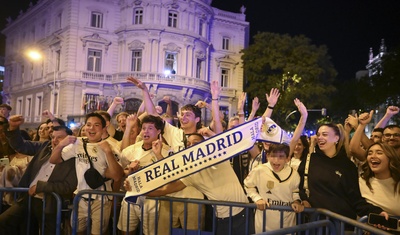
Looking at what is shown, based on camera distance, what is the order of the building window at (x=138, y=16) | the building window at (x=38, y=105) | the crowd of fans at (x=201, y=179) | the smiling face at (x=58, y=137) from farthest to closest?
the building window at (x=38, y=105)
the building window at (x=138, y=16)
the smiling face at (x=58, y=137)
the crowd of fans at (x=201, y=179)

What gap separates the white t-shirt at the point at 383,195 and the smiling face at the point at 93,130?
3058 mm

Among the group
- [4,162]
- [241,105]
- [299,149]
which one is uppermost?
[241,105]

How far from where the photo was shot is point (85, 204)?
4285 mm

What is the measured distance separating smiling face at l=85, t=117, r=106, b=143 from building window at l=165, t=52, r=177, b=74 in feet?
88.1

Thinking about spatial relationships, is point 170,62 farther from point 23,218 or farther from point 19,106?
point 23,218

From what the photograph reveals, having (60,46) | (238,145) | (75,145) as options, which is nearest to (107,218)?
(75,145)

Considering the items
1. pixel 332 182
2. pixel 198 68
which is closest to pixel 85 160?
pixel 332 182

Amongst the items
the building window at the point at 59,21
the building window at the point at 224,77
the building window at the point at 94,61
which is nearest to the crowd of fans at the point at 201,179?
the building window at the point at 94,61

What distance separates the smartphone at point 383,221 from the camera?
10.9ft

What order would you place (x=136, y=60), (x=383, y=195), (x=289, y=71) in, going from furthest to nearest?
1. (x=289, y=71)
2. (x=136, y=60)
3. (x=383, y=195)

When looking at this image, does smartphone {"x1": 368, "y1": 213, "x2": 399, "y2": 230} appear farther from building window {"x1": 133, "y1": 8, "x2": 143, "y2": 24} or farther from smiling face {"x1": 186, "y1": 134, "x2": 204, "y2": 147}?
building window {"x1": 133, "y1": 8, "x2": 143, "y2": 24}

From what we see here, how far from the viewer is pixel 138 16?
101ft

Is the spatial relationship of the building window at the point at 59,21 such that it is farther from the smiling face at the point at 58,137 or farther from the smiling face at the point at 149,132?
the smiling face at the point at 149,132

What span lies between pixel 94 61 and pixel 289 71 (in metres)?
17.0
